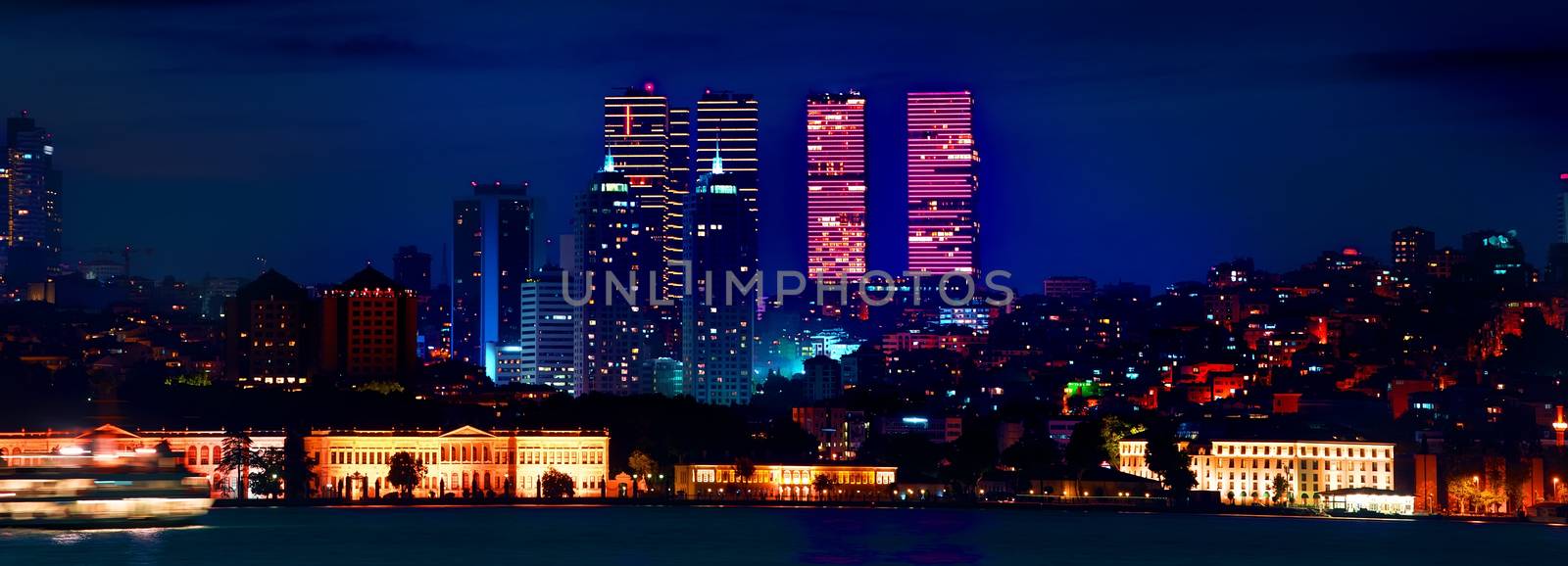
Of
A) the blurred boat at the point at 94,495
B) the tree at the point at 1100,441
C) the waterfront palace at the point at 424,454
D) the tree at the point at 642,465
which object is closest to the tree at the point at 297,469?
the waterfront palace at the point at 424,454

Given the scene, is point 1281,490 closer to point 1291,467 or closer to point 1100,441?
point 1291,467

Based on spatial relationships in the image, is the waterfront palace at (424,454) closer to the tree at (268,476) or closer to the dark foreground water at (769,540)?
the tree at (268,476)

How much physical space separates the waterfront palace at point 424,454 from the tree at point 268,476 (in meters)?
1.06

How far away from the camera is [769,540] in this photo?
112m

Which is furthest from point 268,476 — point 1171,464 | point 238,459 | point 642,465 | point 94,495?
point 1171,464

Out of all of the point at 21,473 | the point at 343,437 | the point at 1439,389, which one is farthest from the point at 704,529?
the point at 1439,389

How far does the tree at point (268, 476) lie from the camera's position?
145000 millimetres

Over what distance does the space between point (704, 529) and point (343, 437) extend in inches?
1540

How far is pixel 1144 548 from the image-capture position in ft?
354

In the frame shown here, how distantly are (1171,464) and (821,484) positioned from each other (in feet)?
62.3

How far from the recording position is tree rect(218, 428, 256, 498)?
145 meters

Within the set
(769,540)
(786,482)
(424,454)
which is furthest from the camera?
(424,454)

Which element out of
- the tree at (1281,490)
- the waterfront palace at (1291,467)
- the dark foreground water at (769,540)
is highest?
the waterfront palace at (1291,467)

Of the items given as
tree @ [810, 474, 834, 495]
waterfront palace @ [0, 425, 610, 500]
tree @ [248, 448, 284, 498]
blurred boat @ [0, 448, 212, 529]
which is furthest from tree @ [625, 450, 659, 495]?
blurred boat @ [0, 448, 212, 529]
